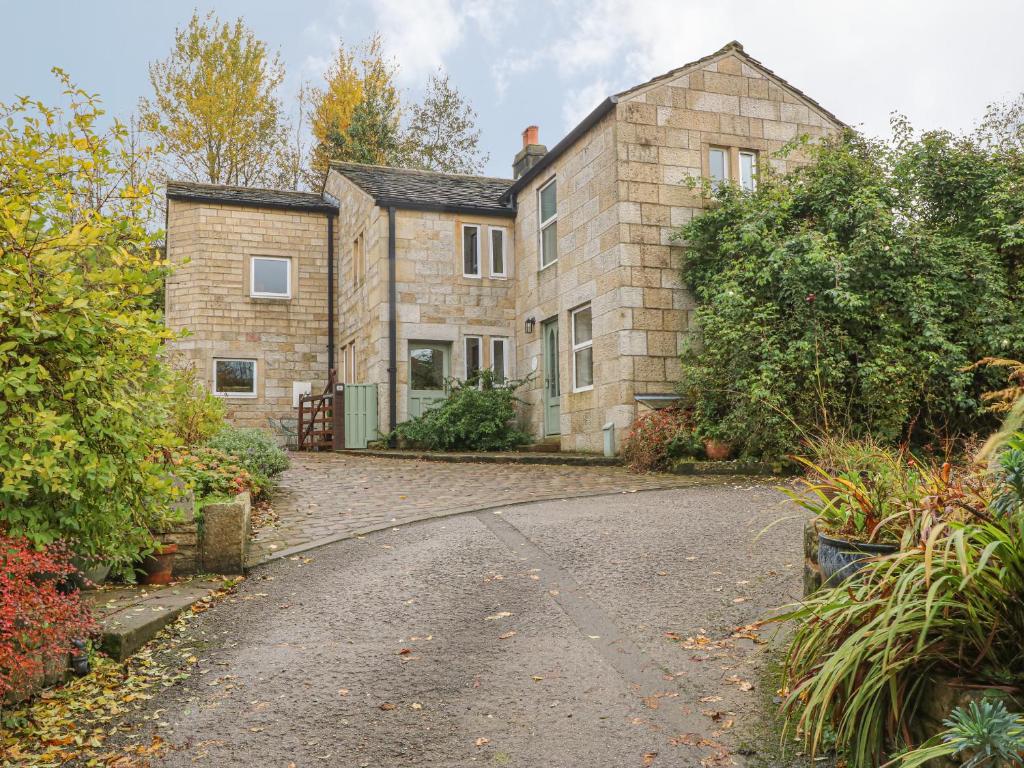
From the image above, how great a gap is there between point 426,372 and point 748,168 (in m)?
7.98

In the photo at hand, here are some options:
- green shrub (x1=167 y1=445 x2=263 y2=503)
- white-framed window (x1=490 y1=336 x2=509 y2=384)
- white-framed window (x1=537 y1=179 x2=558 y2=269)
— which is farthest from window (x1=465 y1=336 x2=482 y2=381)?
green shrub (x1=167 y1=445 x2=263 y2=503)

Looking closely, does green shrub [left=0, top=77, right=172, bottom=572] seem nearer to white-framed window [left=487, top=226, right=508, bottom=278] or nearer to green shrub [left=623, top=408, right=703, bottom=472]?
green shrub [left=623, top=408, right=703, bottom=472]

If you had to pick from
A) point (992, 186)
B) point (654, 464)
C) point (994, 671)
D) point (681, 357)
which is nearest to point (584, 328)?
point (681, 357)

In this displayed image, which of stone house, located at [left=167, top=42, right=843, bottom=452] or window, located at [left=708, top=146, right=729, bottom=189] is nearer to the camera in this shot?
stone house, located at [left=167, top=42, right=843, bottom=452]

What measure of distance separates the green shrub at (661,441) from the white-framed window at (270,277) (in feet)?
41.9

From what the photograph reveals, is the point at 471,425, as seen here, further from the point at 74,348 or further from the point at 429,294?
the point at 74,348

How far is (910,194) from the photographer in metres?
13.4

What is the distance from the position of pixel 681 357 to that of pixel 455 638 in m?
9.51

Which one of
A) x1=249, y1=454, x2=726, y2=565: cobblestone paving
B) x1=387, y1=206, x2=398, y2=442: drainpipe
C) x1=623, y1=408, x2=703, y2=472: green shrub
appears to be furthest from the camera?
x1=387, y1=206, x2=398, y2=442: drainpipe

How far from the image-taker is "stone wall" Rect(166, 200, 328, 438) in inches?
881

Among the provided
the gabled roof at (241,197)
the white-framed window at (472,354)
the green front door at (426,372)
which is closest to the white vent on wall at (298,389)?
the gabled roof at (241,197)

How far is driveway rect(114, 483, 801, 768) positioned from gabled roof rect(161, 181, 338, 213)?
55.8 feet

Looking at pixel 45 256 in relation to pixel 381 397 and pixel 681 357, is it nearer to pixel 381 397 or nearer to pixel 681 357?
pixel 681 357

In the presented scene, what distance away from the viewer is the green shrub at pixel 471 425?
1725 centimetres
